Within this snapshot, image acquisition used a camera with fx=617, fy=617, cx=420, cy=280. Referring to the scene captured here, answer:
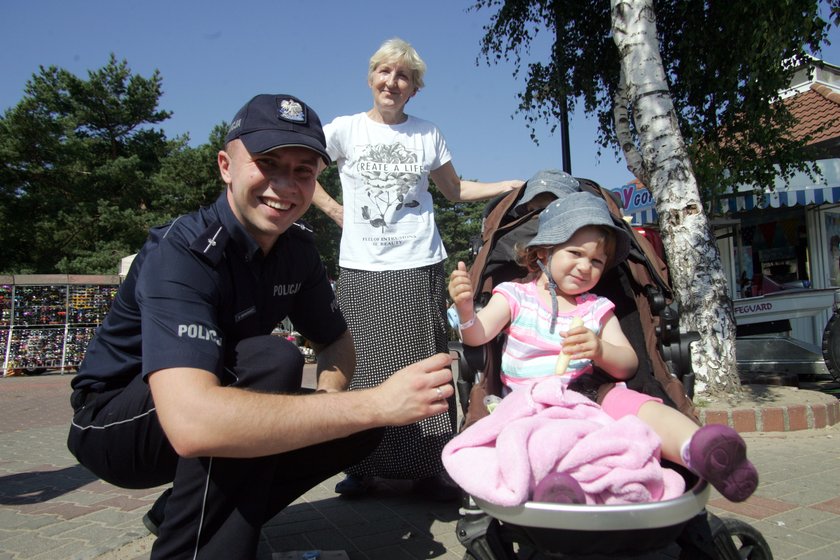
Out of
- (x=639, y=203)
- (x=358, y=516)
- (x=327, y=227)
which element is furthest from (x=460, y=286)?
(x=327, y=227)

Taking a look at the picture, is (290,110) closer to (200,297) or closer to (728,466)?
(200,297)

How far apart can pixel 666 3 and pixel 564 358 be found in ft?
27.0

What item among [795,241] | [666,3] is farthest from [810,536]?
[795,241]

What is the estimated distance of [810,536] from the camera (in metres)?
2.62

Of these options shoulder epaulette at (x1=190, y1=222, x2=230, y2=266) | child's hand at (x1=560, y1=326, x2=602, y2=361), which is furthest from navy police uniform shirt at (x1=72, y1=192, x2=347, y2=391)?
child's hand at (x1=560, y1=326, x2=602, y2=361)

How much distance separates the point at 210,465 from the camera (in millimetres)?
1812

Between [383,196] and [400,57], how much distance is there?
2.34 feet

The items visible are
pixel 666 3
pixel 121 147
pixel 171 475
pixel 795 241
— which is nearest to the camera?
pixel 171 475

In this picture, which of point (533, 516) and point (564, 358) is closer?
point (533, 516)

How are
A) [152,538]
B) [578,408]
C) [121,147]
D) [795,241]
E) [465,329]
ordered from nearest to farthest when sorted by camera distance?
1. [578,408]
2. [465,329]
3. [152,538]
4. [795,241]
5. [121,147]

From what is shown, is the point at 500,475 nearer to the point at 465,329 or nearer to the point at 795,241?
the point at 465,329

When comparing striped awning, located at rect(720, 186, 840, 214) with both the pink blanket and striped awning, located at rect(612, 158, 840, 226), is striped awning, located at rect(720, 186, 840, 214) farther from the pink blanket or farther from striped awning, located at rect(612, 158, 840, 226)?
the pink blanket

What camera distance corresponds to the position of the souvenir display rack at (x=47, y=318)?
12.7 m

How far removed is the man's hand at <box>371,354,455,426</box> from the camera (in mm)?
1721
